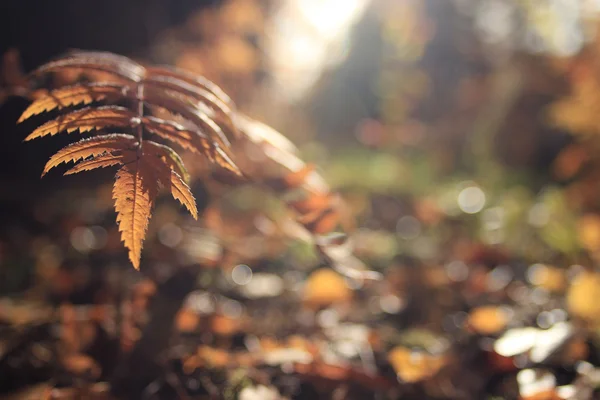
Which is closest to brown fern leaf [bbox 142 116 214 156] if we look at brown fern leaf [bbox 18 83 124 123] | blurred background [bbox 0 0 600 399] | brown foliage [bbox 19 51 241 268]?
brown foliage [bbox 19 51 241 268]

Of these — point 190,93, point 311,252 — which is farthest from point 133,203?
point 311,252

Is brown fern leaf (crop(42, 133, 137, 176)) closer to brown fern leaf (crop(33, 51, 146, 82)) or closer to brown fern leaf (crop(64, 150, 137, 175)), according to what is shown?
brown fern leaf (crop(64, 150, 137, 175))

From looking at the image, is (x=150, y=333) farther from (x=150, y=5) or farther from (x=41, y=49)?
(x=150, y=5)

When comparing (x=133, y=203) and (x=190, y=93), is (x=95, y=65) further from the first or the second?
(x=133, y=203)

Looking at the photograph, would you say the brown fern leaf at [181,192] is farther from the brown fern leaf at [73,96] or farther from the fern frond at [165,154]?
the brown fern leaf at [73,96]

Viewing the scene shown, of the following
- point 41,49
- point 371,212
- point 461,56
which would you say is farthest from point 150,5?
point 461,56
